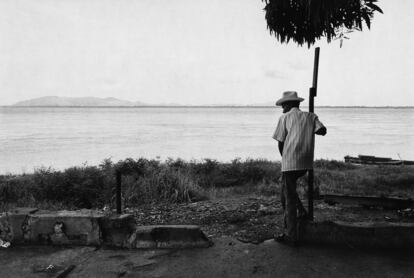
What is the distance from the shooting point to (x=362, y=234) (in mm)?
4496

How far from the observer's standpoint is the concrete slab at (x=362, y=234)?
442 centimetres

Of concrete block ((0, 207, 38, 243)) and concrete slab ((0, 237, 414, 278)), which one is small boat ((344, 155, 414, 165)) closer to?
concrete slab ((0, 237, 414, 278))

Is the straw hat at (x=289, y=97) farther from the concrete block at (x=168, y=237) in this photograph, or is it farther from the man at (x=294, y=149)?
the concrete block at (x=168, y=237)

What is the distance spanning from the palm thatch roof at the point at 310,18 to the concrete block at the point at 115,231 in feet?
11.0

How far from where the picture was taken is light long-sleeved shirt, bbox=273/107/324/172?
14.9ft

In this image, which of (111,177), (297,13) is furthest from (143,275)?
(111,177)

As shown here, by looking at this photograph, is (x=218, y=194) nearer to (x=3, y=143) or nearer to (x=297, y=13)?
(x=297, y=13)

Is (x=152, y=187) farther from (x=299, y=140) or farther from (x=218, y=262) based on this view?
(x=299, y=140)

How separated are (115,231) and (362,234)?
288 centimetres

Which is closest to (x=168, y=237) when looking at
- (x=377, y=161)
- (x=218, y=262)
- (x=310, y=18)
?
(x=218, y=262)

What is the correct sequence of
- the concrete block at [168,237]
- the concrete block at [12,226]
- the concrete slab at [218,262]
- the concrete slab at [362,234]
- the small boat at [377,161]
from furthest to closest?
1. the small boat at [377,161]
2. the concrete block at [12,226]
3. the concrete block at [168,237]
4. the concrete slab at [362,234]
5. the concrete slab at [218,262]

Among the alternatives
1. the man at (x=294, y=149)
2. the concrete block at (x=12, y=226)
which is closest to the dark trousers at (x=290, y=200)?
the man at (x=294, y=149)

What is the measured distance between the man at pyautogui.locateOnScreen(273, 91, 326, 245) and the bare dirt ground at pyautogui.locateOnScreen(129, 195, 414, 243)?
474mm

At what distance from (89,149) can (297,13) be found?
2995 centimetres
